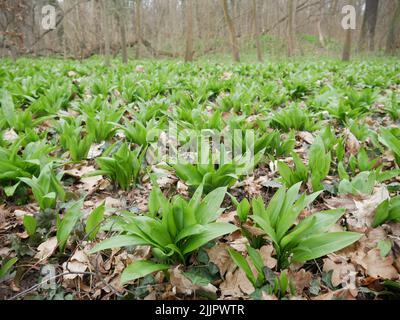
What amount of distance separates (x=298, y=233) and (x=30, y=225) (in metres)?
1.36

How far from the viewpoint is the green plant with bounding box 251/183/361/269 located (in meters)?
1.37

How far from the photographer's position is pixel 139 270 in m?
1.34

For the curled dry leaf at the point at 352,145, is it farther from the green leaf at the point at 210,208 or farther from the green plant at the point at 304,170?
the green leaf at the point at 210,208

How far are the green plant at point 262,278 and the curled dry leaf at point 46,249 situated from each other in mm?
914

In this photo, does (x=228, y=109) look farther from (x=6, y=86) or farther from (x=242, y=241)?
(x=6, y=86)

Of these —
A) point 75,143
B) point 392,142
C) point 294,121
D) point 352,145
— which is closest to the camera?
point 392,142

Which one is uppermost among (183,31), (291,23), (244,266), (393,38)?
(183,31)

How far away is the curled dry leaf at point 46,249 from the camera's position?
1.62 metres

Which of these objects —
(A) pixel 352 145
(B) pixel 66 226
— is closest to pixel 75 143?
(B) pixel 66 226

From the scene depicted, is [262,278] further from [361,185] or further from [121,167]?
[121,167]

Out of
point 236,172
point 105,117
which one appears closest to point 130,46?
point 105,117

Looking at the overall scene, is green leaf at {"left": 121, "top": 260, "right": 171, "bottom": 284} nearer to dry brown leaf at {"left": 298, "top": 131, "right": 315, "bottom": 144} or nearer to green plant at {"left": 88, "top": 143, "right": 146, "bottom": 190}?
green plant at {"left": 88, "top": 143, "right": 146, "bottom": 190}

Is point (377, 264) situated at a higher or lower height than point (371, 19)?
lower

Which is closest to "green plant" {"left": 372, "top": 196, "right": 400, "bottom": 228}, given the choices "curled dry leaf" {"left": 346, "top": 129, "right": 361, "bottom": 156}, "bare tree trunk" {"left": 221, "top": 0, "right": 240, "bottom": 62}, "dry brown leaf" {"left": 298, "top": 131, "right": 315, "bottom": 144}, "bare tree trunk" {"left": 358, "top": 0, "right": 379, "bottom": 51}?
"curled dry leaf" {"left": 346, "top": 129, "right": 361, "bottom": 156}
